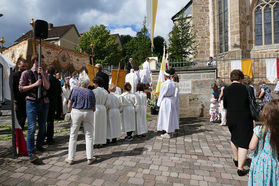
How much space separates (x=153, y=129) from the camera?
7.31 m

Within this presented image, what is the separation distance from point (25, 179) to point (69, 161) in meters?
0.82

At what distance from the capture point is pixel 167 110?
20.4 feet

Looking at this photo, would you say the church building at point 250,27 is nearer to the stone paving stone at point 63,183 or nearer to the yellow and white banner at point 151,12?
the yellow and white banner at point 151,12

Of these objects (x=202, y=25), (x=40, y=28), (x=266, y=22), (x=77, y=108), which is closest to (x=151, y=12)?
(x=40, y=28)

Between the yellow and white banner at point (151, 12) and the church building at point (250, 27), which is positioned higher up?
the church building at point (250, 27)

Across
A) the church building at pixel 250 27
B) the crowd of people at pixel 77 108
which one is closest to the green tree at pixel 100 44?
the church building at pixel 250 27

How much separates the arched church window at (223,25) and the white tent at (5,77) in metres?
18.4

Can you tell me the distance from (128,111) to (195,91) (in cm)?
524

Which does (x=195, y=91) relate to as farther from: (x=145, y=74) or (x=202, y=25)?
(x=202, y=25)

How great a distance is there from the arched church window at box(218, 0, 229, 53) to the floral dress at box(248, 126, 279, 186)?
18135mm

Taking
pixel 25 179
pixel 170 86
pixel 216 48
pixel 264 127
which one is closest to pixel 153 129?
pixel 170 86

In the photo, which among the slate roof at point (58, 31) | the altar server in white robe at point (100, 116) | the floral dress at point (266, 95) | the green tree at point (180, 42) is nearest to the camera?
the altar server in white robe at point (100, 116)

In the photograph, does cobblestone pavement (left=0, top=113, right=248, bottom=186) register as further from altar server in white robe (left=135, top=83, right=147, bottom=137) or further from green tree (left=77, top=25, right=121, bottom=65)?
green tree (left=77, top=25, right=121, bottom=65)

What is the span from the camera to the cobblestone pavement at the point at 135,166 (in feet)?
10.8
